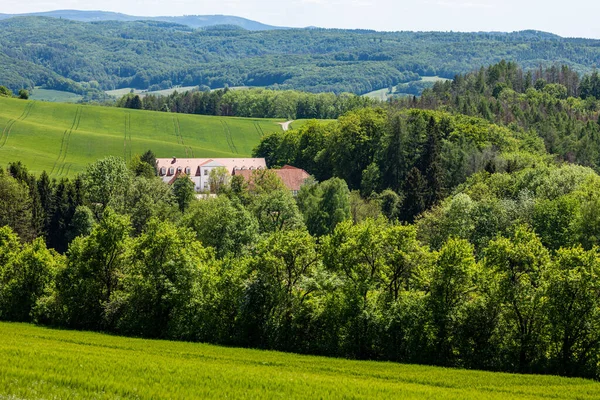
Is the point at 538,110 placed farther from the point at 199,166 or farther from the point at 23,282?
the point at 23,282

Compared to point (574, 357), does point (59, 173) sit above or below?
below

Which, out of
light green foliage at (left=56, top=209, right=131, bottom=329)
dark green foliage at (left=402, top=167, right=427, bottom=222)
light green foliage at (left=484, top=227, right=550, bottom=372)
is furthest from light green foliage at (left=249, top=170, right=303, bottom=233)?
light green foliage at (left=484, top=227, right=550, bottom=372)

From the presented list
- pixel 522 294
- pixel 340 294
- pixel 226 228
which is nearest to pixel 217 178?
pixel 226 228

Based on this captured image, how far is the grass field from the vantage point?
1112 inches

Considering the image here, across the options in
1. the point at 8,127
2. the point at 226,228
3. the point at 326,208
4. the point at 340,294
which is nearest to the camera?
the point at 340,294

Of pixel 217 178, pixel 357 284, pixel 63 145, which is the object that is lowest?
pixel 63 145

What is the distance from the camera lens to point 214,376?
32656 millimetres

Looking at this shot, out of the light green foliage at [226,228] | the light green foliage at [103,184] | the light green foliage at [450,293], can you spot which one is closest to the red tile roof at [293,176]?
the light green foliage at [103,184]

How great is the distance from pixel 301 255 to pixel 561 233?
104ft

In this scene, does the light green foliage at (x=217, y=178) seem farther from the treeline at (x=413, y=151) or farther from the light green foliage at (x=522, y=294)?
the light green foliage at (x=522, y=294)

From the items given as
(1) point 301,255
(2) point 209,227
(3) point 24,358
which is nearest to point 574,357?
(1) point 301,255

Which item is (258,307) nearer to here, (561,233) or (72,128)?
(561,233)

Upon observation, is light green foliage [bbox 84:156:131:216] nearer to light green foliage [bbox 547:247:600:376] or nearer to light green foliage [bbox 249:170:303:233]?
light green foliage [bbox 249:170:303:233]

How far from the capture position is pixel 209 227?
3108 inches
